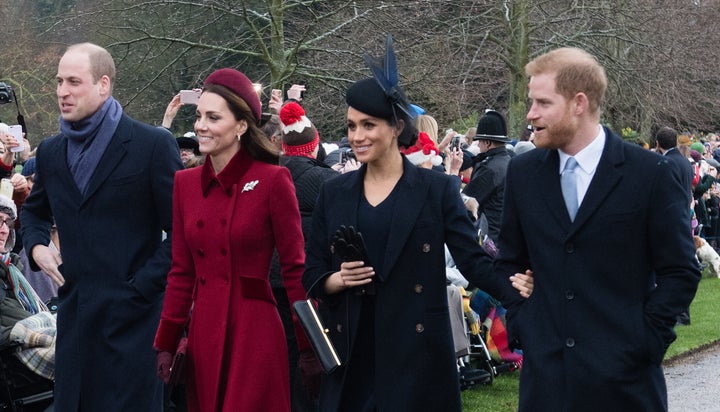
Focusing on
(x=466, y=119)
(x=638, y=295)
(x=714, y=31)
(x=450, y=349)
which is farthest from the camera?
(x=714, y=31)

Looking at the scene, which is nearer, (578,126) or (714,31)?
(578,126)

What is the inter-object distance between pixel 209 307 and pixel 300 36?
11.7 m

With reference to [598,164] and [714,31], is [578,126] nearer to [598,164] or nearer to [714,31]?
[598,164]

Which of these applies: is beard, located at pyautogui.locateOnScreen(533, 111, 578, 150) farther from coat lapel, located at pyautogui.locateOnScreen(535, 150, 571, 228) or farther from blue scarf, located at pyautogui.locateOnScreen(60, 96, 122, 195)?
blue scarf, located at pyautogui.locateOnScreen(60, 96, 122, 195)

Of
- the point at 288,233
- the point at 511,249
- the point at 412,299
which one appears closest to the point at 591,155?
the point at 511,249

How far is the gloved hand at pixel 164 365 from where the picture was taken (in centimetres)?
512

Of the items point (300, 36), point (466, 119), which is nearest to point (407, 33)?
point (300, 36)

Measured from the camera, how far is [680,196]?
4.44m

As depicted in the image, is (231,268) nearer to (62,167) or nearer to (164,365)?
(164,365)

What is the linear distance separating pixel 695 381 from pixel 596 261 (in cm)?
613

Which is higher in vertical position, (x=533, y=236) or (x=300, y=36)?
(x=300, y=36)

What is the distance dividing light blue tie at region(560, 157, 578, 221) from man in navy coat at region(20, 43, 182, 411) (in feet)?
6.53

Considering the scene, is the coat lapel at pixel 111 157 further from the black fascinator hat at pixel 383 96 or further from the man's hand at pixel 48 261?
the black fascinator hat at pixel 383 96

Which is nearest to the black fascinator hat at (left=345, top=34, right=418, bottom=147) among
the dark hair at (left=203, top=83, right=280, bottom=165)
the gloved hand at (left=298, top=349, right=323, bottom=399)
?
the dark hair at (left=203, top=83, right=280, bottom=165)
